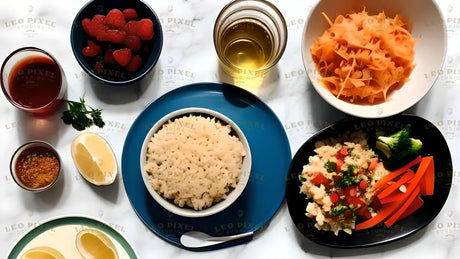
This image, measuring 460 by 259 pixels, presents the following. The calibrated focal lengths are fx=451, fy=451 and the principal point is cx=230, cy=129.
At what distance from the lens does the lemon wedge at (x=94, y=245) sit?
6.18 ft

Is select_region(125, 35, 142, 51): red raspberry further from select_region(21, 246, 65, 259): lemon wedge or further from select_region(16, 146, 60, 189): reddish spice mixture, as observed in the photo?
select_region(21, 246, 65, 259): lemon wedge

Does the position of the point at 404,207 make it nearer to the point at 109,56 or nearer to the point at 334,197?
the point at 334,197

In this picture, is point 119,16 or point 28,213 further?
point 28,213

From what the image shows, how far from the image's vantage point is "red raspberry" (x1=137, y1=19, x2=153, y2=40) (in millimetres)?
1861

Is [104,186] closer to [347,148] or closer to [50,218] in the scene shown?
[50,218]

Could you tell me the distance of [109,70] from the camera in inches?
76.2

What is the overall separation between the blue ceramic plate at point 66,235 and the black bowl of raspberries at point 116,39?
0.63 meters

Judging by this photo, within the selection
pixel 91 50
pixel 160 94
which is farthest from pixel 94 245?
pixel 91 50

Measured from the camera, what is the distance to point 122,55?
1.85 metres

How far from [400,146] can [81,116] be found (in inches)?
53.5

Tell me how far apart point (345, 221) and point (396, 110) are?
505mm

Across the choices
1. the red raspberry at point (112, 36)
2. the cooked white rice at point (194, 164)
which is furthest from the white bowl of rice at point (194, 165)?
the red raspberry at point (112, 36)

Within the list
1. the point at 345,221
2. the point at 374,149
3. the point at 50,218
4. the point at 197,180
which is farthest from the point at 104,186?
the point at 374,149

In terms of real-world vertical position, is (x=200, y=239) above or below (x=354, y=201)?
below
